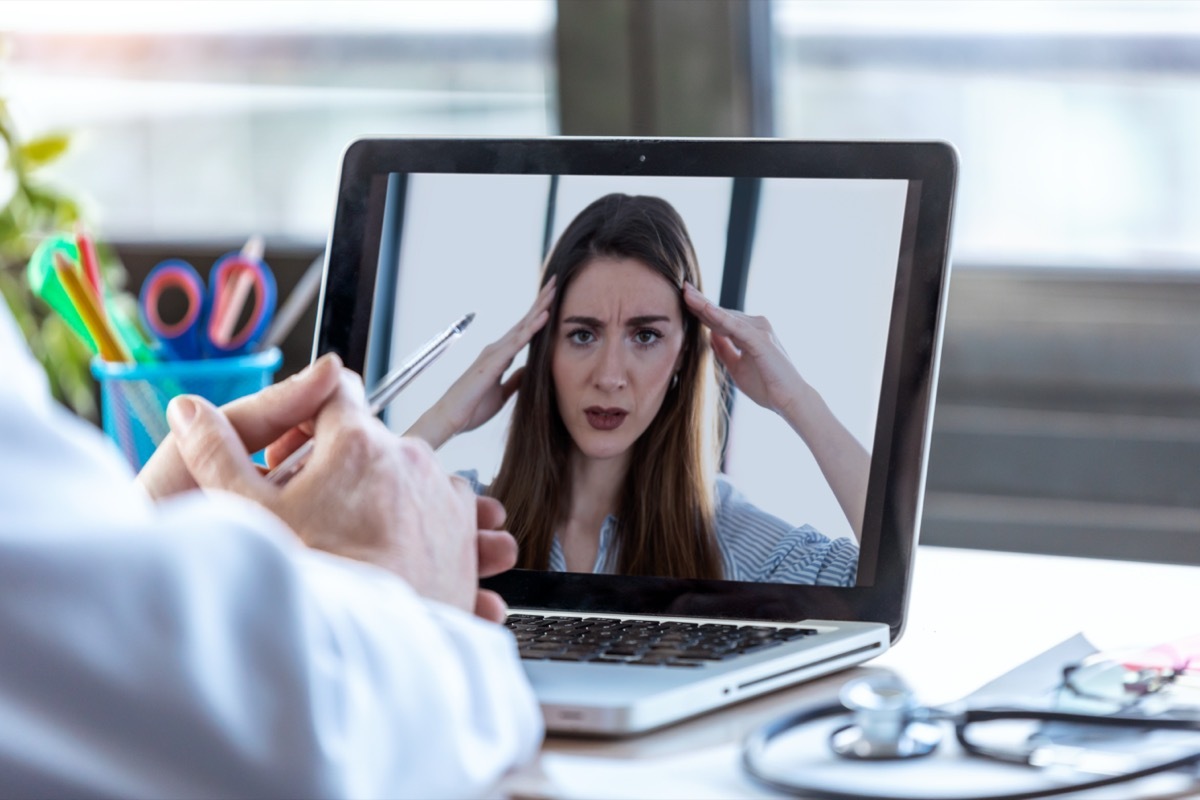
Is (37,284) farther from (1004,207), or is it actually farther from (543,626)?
(1004,207)

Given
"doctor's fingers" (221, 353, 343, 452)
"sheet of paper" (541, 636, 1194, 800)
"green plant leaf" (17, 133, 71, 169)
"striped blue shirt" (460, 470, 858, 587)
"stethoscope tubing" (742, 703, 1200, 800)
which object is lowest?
"sheet of paper" (541, 636, 1194, 800)

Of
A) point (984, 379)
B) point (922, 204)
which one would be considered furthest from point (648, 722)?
point (984, 379)

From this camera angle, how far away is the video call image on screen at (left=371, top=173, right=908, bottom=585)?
73cm

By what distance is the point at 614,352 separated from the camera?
767mm

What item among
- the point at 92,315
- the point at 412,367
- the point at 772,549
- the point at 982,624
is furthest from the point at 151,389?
the point at 982,624

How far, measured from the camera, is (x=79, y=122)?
1.86 meters

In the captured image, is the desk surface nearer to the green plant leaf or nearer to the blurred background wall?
the blurred background wall

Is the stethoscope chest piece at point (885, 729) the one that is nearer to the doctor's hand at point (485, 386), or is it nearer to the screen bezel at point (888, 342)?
the screen bezel at point (888, 342)

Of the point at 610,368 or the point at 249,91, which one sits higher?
the point at 249,91

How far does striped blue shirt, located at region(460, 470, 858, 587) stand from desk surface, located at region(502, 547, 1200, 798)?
A: 54mm

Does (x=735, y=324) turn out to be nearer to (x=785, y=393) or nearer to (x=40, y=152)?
(x=785, y=393)

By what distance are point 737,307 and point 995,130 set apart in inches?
31.6

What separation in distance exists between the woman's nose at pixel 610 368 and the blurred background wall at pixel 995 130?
2.08 ft

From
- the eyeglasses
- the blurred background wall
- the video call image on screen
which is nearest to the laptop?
the video call image on screen
